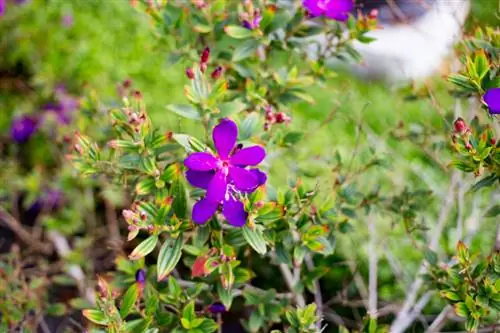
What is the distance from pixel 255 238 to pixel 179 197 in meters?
0.17

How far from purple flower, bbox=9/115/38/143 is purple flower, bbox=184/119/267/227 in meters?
Answer: 1.88

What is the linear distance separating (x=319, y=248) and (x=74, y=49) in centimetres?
216

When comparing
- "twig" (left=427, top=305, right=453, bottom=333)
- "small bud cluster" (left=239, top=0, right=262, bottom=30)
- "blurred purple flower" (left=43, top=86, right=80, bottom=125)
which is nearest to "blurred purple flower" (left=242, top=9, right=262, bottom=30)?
"small bud cluster" (left=239, top=0, right=262, bottom=30)

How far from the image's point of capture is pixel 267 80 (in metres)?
1.55

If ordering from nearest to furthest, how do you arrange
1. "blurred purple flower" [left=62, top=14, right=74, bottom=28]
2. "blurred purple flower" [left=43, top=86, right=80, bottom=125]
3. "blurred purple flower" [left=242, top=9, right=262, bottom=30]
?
"blurred purple flower" [left=242, top=9, right=262, bottom=30]
"blurred purple flower" [left=43, top=86, right=80, bottom=125]
"blurred purple flower" [left=62, top=14, right=74, bottom=28]

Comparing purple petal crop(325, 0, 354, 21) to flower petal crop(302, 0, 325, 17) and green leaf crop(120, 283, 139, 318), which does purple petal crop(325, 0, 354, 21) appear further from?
green leaf crop(120, 283, 139, 318)

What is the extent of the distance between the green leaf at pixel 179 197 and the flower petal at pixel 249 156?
6.1 inches

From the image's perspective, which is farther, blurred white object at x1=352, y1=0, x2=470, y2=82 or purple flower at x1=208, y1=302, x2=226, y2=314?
blurred white object at x1=352, y1=0, x2=470, y2=82

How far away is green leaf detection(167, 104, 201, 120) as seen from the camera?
131 cm

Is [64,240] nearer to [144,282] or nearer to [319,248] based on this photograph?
[144,282]

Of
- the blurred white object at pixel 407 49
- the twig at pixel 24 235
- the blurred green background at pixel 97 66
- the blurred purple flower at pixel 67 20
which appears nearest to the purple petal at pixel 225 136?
the twig at pixel 24 235

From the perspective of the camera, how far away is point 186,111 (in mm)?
1318

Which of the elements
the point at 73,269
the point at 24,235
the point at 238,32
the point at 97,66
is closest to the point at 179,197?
the point at 238,32

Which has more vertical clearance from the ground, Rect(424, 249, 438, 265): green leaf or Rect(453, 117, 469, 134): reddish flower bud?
Rect(453, 117, 469, 134): reddish flower bud
